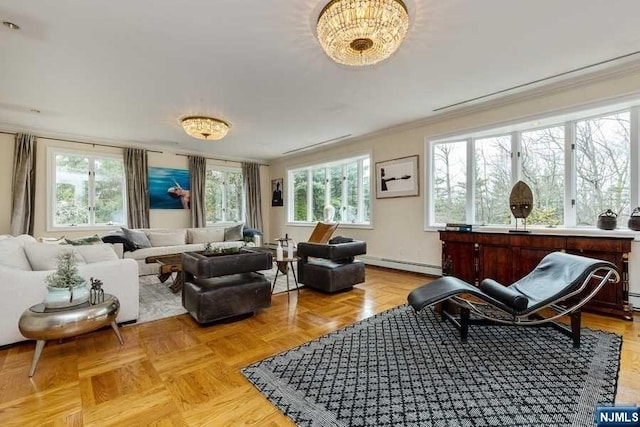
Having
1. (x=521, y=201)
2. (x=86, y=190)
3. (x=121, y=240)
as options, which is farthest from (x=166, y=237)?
(x=521, y=201)

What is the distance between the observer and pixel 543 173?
12.4 ft

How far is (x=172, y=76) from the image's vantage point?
3.12 meters

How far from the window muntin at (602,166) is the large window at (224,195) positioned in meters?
6.71

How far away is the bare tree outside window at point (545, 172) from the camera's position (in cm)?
365

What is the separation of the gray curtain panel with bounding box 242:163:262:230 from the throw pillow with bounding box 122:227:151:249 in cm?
272

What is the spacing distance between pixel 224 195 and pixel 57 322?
573cm

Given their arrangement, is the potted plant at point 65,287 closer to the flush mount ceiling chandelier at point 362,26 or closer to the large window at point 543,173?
the flush mount ceiling chandelier at point 362,26

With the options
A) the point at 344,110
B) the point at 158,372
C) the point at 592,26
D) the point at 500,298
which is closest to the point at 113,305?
the point at 158,372

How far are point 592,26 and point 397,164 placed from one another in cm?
300

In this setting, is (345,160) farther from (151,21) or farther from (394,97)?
(151,21)

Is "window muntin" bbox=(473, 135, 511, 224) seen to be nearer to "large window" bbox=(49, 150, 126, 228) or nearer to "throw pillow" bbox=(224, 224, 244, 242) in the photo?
"throw pillow" bbox=(224, 224, 244, 242)

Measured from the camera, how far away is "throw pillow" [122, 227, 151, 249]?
201 inches

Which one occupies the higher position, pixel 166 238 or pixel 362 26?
pixel 362 26

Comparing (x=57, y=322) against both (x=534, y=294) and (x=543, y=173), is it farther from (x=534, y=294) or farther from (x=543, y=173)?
(x=543, y=173)
